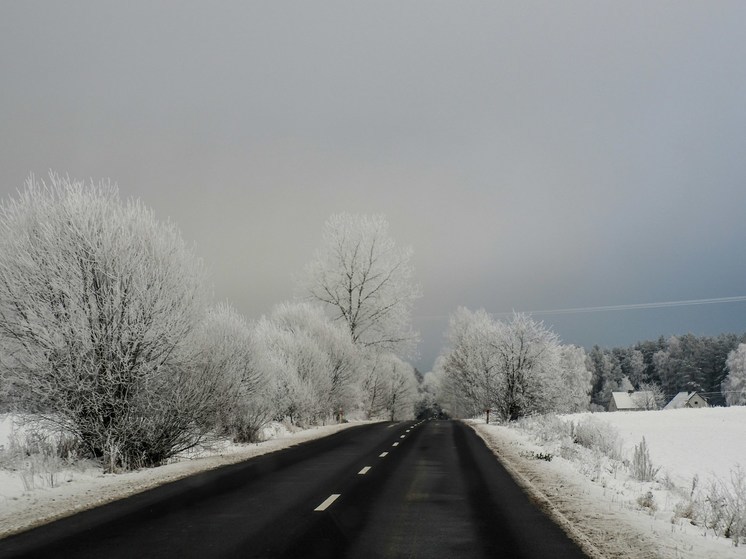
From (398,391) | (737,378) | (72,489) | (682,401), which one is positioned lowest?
(682,401)

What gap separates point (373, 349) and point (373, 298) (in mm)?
3970

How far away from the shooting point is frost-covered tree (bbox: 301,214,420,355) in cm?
4556

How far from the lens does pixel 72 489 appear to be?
1120 centimetres

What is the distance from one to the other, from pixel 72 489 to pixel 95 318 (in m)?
3.80

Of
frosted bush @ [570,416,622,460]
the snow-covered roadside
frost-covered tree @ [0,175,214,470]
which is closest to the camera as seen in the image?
the snow-covered roadside

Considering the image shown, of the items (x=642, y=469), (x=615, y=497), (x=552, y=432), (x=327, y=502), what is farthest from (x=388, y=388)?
(x=327, y=502)

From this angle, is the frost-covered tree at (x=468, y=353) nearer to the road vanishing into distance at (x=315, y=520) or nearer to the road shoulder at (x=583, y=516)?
the road shoulder at (x=583, y=516)

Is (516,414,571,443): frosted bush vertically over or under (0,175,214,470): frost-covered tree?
under

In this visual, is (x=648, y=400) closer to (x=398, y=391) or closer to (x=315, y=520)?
(x=398, y=391)

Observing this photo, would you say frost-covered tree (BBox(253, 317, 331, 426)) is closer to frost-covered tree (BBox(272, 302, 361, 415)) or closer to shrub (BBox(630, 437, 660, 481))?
frost-covered tree (BBox(272, 302, 361, 415))

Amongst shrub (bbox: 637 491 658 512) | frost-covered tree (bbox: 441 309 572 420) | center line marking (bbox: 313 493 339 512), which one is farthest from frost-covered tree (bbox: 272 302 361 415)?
shrub (bbox: 637 491 658 512)

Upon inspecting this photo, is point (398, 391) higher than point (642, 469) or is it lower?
higher

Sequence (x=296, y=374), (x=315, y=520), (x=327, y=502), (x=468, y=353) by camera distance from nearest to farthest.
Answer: (x=315, y=520), (x=327, y=502), (x=296, y=374), (x=468, y=353)

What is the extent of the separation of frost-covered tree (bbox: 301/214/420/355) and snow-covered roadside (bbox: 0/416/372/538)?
29.3 meters
